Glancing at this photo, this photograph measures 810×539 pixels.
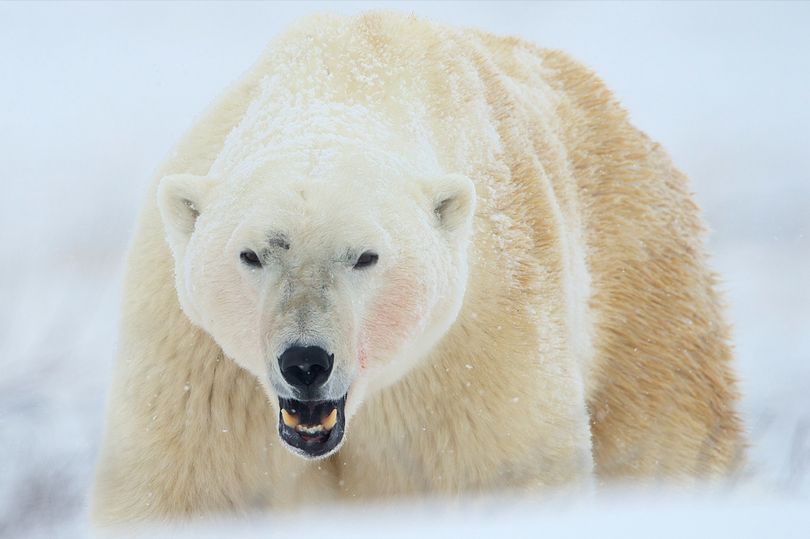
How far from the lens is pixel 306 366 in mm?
2840

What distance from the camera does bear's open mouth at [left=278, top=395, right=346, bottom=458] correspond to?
3.09 m

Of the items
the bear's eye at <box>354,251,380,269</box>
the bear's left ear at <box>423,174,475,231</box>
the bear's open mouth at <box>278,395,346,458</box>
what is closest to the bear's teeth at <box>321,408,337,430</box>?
the bear's open mouth at <box>278,395,346,458</box>

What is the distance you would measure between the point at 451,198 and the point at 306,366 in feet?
2.59

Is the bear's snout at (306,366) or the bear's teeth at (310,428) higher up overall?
the bear's snout at (306,366)

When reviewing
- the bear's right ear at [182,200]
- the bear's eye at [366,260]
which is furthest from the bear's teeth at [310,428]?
the bear's right ear at [182,200]

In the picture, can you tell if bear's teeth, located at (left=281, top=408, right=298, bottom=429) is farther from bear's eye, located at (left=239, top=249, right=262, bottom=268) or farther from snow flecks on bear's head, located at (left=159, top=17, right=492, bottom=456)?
bear's eye, located at (left=239, top=249, right=262, bottom=268)

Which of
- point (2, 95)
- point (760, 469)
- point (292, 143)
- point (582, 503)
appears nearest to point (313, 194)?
point (292, 143)

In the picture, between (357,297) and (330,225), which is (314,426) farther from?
(330,225)

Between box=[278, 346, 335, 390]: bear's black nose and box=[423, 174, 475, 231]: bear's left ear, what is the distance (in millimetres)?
684

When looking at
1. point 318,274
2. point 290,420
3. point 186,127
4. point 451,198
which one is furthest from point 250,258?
point 186,127

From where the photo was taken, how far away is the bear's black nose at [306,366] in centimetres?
283

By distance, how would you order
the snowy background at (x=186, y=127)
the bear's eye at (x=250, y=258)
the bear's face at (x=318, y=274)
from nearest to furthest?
1. the bear's face at (x=318, y=274)
2. the bear's eye at (x=250, y=258)
3. the snowy background at (x=186, y=127)

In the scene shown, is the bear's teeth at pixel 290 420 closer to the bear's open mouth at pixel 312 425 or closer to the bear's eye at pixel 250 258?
the bear's open mouth at pixel 312 425

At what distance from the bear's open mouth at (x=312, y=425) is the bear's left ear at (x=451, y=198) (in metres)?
0.66
